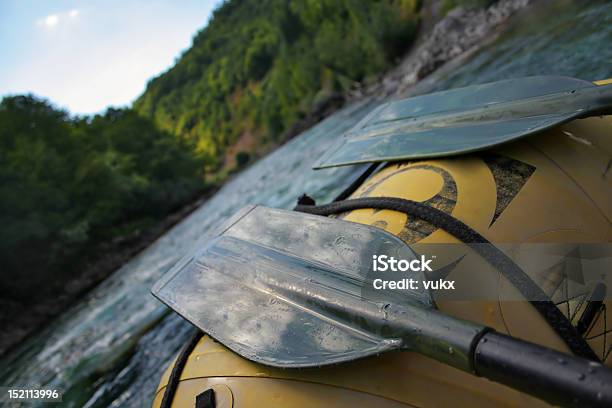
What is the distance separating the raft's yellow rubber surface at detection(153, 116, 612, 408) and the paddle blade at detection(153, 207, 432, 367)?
0.07 metres

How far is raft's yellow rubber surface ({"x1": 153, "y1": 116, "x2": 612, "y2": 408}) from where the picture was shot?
1.20 meters

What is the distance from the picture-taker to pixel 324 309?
4.61 ft

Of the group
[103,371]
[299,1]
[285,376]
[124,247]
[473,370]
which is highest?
[299,1]

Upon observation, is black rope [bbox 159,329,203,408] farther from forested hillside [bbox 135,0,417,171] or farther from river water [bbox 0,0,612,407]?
forested hillside [bbox 135,0,417,171]

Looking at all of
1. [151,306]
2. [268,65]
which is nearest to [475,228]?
[151,306]

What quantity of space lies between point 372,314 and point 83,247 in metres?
18.5

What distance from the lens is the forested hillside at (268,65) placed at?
964 inches

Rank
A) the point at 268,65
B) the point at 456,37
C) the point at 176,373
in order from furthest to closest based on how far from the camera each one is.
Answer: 1. the point at 268,65
2. the point at 456,37
3. the point at 176,373

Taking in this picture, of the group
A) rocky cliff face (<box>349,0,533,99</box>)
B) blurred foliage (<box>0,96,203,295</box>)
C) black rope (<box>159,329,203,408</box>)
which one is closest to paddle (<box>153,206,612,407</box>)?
black rope (<box>159,329,203,408</box>)

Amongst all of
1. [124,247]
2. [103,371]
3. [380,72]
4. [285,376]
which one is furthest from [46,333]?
[380,72]

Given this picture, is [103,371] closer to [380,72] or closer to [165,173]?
[380,72]

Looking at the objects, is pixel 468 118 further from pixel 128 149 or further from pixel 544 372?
pixel 128 149

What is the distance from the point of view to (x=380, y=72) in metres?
23.1

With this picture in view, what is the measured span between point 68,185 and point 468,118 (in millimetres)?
20075
